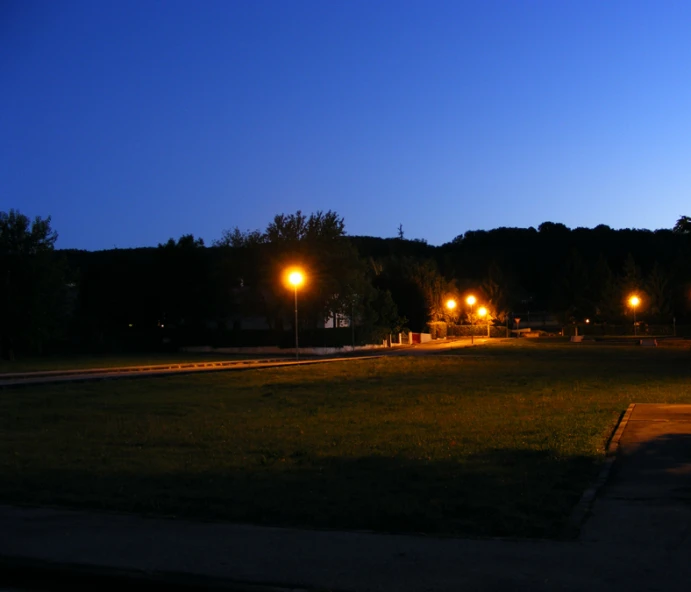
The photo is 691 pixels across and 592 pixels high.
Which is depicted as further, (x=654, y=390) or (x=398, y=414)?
(x=654, y=390)

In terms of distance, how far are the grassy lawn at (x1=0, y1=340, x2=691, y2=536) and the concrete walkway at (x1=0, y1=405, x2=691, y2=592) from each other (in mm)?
597

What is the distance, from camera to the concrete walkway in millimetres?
6277

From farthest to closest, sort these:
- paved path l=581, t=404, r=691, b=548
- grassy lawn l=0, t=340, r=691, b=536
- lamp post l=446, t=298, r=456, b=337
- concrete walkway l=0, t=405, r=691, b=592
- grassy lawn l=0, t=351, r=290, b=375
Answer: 1. lamp post l=446, t=298, r=456, b=337
2. grassy lawn l=0, t=351, r=290, b=375
3. grassy lawn l=0, t=340, r=691, b=536
4. paved path l=581, t=404, r=691, b=548
5. concrete walkway l=0, t=405, r=691, b=592

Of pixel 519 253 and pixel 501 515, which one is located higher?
pixel 519 253

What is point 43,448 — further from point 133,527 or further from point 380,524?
point 380,524

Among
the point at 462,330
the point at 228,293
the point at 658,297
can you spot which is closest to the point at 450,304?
the point at 462,330

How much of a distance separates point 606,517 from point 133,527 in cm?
487

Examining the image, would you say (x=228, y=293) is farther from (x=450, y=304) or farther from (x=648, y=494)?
(x=648, y=494)

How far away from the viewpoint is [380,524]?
26.7 ft

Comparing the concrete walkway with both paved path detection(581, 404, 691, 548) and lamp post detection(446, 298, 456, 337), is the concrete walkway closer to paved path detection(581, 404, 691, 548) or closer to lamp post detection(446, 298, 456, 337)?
paved path detection(581, 404, 691, 548)

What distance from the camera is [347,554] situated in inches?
275

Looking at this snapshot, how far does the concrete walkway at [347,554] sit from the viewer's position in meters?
6.28

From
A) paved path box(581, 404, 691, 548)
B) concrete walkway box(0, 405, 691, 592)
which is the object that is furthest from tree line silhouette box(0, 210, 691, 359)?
concrete walkway box(0, 405, 691, 592)

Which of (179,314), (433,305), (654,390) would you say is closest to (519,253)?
→ (433,305)
